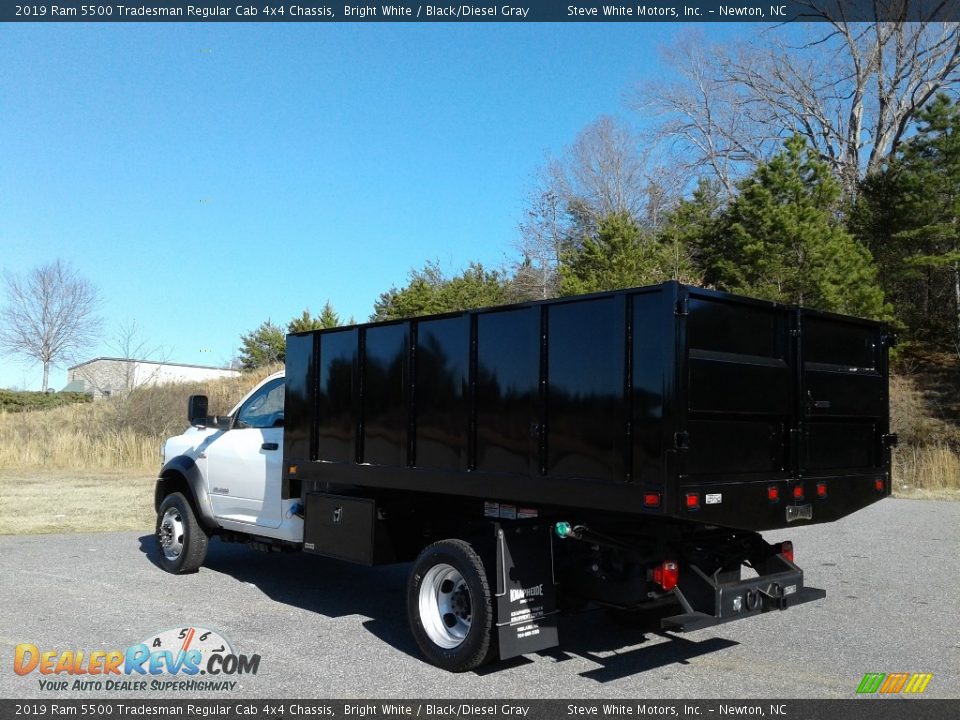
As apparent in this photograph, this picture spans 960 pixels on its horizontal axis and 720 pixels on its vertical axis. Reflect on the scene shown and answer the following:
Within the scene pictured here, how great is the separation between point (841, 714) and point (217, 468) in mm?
5885

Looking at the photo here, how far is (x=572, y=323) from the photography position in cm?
516

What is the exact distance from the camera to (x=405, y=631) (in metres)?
6.62

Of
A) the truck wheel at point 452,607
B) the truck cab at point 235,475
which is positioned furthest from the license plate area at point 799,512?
the truck cab at point 235,475

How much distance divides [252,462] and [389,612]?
191cm

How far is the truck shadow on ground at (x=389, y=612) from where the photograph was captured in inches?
231

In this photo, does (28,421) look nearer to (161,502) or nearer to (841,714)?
(161,502)

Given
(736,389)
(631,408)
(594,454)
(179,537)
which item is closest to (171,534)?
(179,537)

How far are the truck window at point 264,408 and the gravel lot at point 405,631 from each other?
160cm

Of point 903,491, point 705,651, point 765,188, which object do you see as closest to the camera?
point 705,651

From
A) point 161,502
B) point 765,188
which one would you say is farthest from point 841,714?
point 765,188

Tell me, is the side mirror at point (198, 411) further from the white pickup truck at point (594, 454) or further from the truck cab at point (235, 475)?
the white pickup truck at point (594, 454)

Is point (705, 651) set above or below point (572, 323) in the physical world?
below

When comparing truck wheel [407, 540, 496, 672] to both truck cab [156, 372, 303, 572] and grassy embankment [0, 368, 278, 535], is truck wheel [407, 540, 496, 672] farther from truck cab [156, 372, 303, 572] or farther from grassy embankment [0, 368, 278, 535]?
grassy embankment [0, 368, 278, 535]

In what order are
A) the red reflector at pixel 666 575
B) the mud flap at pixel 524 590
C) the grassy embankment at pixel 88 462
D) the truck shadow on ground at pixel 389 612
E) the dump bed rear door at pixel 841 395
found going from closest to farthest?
the red reflector at pixel 666 575, the mud flap at pixel 524 590, the dump bed rear door at pixel 841 395, the truck shadow on ground at pixel 389 612, the grassy embankment at pixel 88 462
